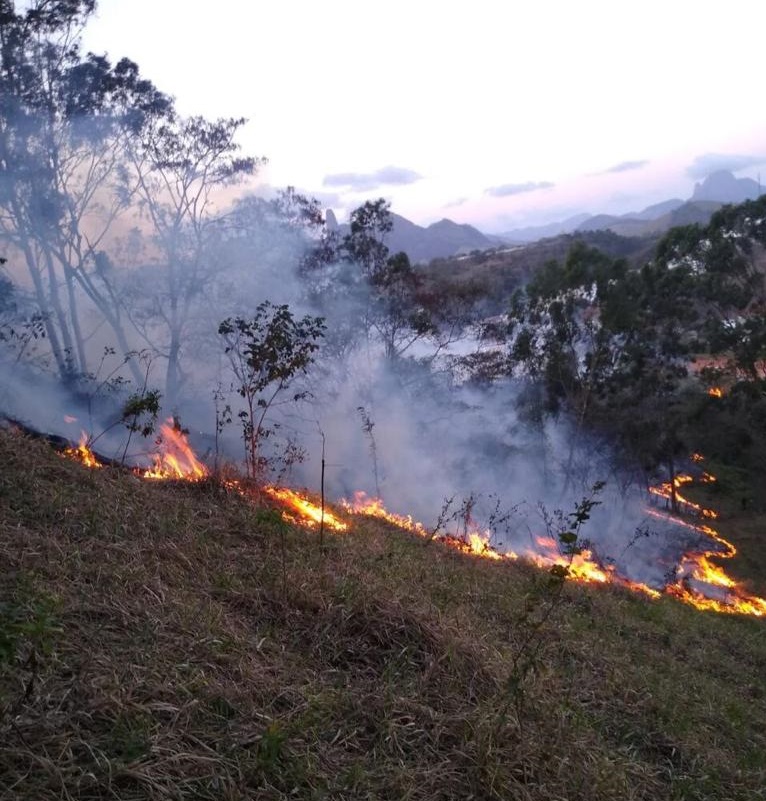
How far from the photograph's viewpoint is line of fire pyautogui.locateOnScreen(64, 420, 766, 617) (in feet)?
25.5

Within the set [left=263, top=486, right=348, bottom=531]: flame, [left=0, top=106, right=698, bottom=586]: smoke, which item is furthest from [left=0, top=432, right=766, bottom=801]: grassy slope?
[left=0, top=106, right=698, bottom=586]: smoke

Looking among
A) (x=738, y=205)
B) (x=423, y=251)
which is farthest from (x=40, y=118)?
(x=423, y=251)

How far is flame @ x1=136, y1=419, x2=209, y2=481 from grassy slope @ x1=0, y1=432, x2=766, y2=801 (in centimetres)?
162

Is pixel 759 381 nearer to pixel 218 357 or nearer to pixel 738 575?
pixel 738 575

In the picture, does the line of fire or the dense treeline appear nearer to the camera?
the line of fire

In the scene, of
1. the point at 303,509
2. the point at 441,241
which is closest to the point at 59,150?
the point at 303,509

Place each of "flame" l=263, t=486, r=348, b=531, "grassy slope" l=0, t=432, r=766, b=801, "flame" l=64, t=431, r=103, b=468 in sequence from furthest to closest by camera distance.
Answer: "flame" l=263, t=486, r=348, b=531 → "flame" l=64, t=431, r=103, b=468 → "grassy slope" l=0, t=432, r=766, b=801

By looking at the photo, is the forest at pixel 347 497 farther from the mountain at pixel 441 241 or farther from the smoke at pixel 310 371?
the mountain at pixel 441 241

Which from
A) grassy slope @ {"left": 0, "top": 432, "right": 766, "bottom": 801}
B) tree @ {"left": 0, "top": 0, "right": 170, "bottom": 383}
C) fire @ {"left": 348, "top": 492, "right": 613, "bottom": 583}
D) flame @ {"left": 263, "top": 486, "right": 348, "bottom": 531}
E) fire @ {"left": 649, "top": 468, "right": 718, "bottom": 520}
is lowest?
fire @ {"left": 649, "top": 468, "right": 718, "bottom": 520}

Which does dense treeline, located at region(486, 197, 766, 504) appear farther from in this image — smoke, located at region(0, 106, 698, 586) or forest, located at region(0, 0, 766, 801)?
smoke, located at region(0, 106, 698, 586)

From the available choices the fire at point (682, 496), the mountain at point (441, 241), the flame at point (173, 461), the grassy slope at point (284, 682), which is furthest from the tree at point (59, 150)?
the mountain at point (441, 241)

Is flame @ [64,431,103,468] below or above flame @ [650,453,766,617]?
above

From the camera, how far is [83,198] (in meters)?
18.7

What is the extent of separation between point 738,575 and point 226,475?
60.8 ft
